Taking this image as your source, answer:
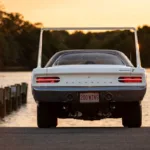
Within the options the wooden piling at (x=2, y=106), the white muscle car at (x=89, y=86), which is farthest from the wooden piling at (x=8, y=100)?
the white muscle car at (x=89, y=86)

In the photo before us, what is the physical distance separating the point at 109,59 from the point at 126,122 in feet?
4.15

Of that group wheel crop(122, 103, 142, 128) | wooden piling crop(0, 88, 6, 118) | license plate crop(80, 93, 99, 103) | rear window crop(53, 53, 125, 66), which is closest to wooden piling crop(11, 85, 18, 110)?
wooden piling crop(0, 88, 6, 118)

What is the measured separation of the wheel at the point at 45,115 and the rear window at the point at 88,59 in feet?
2.98

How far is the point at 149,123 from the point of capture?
31.5 metres

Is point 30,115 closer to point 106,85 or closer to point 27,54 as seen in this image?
point 106,85

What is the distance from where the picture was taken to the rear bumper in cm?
1280

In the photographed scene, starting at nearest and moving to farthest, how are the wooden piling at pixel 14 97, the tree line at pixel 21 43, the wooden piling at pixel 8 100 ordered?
the wooden piling at pixel 8 100, the wooden piling at pixel 14 97, the tree line at pixel 21 43

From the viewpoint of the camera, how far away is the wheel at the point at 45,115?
1333 centimetres

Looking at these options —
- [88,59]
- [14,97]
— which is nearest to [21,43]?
[14,97]

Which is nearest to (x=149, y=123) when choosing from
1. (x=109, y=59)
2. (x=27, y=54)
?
(x=109, y=59)

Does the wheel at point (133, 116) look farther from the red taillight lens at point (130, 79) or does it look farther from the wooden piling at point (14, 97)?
the wooden piling at point (14, 97)

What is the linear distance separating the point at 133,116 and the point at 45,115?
163 cm

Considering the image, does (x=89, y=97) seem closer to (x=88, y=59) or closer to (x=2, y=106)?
(x=88, y=59)

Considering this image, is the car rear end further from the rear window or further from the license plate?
the rear window
